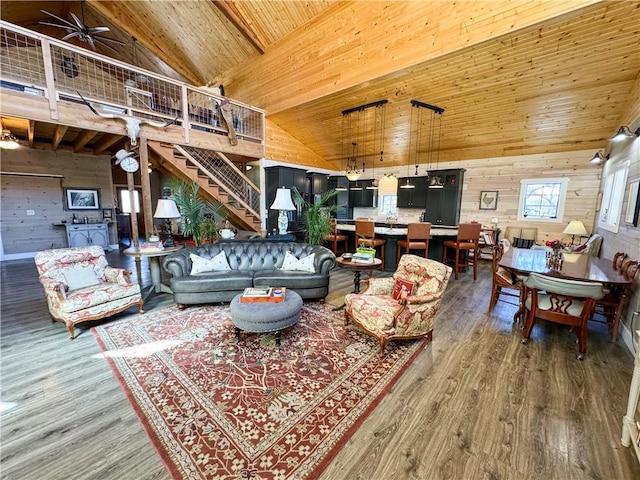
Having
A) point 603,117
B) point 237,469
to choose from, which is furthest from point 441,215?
point 237,469

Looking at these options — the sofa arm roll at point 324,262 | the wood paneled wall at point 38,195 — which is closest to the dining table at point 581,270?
the sofa arm roll at point 324,262

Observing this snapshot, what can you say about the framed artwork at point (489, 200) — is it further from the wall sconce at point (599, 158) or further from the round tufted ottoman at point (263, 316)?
the round tufted ottoman at point (263, 316)

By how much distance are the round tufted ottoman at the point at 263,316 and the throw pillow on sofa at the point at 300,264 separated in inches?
49.4

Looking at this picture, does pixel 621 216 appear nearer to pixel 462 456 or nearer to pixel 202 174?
pixel 462 456

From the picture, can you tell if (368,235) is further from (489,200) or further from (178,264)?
(489,200)

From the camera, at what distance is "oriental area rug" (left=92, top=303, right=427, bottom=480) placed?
1.54 meters

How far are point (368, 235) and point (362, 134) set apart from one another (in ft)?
10.8

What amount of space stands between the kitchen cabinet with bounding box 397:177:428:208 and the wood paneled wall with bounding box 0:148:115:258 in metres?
9.05

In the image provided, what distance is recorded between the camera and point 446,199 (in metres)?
7.25

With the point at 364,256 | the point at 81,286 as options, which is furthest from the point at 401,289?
the point at 81,286

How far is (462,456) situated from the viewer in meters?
1.55

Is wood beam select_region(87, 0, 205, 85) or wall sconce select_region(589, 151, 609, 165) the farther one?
wood beam select_region(87, 0, 205, 85)

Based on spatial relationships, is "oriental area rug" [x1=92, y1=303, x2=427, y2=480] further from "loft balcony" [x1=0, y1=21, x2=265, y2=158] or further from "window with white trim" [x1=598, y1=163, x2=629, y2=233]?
"window with white trim" [x1=598, y1=163, x2=629, y2=233]

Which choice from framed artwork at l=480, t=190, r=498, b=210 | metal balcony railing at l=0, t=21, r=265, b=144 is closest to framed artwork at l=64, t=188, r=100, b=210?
metal balcony railing at l=0, t=21, r=265, b=144
